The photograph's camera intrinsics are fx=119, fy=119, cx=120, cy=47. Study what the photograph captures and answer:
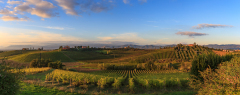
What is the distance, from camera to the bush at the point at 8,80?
5.11m

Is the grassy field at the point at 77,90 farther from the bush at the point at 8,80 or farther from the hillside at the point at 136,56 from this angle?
the hillside at the point at 136,56

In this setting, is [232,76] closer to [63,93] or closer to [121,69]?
[63,93]

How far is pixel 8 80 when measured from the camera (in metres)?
5.35

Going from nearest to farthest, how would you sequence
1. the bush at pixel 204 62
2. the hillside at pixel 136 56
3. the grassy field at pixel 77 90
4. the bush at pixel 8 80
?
the bush at pixel 8 80 < the grassy field at pixel 77 90 < the bush at pixel 204 62 < the hillside at pixel 136 56

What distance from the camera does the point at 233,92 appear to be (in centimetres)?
582

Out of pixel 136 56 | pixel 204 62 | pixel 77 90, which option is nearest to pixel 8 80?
pixel 77 90

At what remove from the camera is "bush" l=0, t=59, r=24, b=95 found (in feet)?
16.8

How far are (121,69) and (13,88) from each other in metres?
35.9

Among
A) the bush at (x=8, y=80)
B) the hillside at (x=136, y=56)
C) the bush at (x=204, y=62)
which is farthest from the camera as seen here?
the hillside at (x=136, y=56)

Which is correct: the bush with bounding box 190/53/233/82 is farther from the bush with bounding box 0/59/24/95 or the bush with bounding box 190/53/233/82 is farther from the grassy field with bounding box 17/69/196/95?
the bush with bounding box 0/59/24/95

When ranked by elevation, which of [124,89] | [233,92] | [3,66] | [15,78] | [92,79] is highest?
[3,66]

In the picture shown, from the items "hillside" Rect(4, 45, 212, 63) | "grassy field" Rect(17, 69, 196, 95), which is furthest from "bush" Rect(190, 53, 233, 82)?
"hillside" Rect(4, 45, 212, 63)

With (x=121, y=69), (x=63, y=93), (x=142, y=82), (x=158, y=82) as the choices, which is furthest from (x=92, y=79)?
(x=121, y=69)

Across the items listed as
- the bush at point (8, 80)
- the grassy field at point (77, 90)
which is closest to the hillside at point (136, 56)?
the grassy field at point (77, 90)
